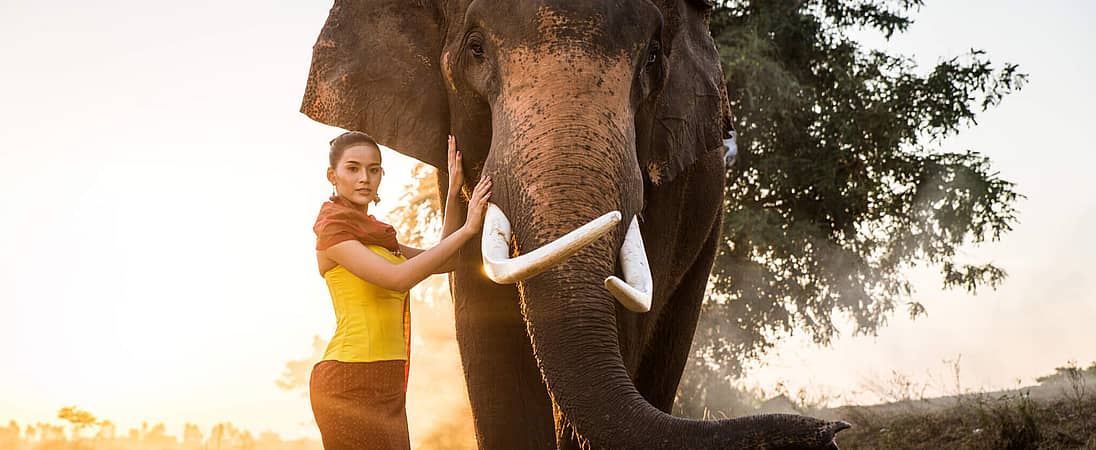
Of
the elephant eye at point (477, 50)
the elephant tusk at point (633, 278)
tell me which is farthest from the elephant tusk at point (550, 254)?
the elephant eye at point (477, 50)

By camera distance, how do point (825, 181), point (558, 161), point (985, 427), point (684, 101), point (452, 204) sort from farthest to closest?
point (825, 181) < point (985, 427) < point (684, 101) < point (452, 204) < point (558, 161)

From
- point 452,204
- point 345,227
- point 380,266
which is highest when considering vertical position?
point 452,204

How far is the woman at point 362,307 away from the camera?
434 centimetres

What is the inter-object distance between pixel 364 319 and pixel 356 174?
0.52m

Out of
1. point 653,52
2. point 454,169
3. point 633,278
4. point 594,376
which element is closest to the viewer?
point 594,376

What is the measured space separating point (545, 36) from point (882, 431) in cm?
701

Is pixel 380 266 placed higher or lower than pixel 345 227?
lower

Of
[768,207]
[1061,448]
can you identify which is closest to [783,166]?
[768,207]

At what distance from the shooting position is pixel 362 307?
14.5 feet

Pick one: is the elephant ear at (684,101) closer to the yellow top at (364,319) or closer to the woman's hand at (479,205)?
the woman's hand at (479,205)

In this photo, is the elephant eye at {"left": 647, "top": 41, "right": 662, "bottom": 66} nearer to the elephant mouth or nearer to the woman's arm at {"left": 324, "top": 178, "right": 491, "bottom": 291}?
the elephant mouth

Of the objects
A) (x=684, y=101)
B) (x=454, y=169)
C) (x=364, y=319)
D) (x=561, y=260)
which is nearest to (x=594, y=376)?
(x=561, y=260)

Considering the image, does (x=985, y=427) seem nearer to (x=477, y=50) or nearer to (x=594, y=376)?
(x=477, y=50)

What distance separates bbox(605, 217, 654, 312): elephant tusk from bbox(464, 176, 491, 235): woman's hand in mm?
568
